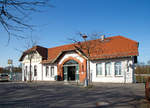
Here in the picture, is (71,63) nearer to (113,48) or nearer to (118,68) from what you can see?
(113,48)

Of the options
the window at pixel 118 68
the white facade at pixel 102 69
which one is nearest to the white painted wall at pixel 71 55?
the white facade at pixel 102 69

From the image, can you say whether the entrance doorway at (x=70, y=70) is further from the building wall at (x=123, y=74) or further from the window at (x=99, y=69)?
the building wall at (x=123, y=74)

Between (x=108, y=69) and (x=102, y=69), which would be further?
(x=102, y=69)

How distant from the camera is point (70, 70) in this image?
28328 millimetres

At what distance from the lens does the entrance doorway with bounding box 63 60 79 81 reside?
2581 cm

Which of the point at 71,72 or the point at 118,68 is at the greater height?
the point at 118,68

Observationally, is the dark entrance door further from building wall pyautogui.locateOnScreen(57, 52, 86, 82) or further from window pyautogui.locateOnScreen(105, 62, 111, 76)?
window pyautogui.locateOnScreen(105, 62, 111, 76)

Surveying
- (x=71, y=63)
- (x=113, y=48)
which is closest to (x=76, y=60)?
(x=71, y=63)

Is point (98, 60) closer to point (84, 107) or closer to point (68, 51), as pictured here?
point (68, 51)

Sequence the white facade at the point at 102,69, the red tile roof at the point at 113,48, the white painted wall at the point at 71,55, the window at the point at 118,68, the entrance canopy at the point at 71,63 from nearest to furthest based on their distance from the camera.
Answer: the white facade at the point at 102,69 → the red tile roof at the point at 113,48 → the window at the point at 118,68 → the white painted wall at the point at 71,55 → the entrance canopy at the point at 71,63

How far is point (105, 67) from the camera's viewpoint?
22.6 metres

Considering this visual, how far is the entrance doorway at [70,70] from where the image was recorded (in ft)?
84.7

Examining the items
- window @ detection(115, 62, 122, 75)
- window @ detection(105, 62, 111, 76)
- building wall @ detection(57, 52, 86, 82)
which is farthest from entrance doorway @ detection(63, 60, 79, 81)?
window @ detection(115, 62, 122, 75)

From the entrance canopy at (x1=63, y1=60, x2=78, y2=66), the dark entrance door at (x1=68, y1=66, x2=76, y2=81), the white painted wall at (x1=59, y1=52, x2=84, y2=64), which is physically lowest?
the dark entrance door at (x1=68, y1=66, x2=76, y2=81)
